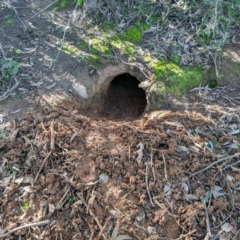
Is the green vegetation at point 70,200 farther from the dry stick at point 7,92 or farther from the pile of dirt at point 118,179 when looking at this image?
the dry stick at point 7,92

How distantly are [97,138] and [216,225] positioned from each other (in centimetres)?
169

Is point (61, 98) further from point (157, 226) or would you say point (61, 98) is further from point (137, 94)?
point (157, 226)

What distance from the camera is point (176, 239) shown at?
113 inches

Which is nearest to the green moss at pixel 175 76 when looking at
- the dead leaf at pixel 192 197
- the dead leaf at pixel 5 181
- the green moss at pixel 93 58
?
the green moss at pixel 93 58

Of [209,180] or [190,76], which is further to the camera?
[190,76]

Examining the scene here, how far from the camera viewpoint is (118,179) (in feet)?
10.3

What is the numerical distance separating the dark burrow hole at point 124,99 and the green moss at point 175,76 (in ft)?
2.62

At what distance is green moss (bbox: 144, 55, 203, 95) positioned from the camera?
4254 mm

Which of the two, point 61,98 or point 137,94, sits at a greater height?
point 61,98

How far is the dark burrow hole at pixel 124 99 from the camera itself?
503 cm

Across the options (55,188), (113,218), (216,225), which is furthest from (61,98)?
→ (216,225)

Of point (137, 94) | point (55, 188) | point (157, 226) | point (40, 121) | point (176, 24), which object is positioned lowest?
point (137, 94)

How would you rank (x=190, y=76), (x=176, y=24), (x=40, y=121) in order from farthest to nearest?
(x=176, y=24), (x=190, y=76), (x=40, y=121)

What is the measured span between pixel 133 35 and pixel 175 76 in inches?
44.4
